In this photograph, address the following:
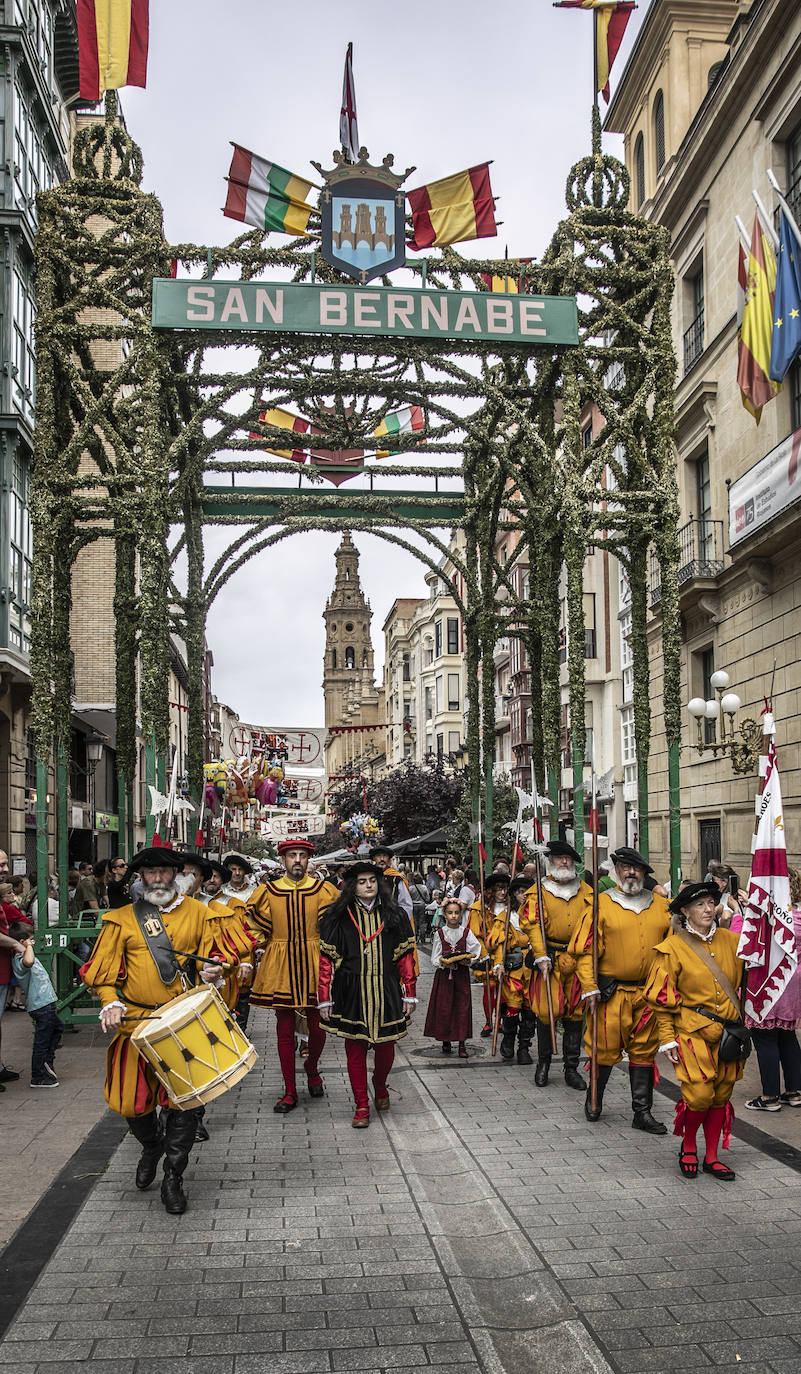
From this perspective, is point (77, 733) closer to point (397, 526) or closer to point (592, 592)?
point (397, 526)

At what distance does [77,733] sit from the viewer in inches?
1067

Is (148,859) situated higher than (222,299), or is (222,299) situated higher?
(222,299)

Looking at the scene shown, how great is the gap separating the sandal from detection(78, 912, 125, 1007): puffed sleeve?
138 inches

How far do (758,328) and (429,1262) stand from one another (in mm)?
15317

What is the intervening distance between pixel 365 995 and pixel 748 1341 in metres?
4.33

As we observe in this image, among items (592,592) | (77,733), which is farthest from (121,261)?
(592,592)

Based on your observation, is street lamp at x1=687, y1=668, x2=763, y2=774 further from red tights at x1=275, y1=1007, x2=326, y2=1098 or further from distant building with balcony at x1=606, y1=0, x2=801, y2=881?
red tights at x1=275, y1=1007, x2=326, y2=1098

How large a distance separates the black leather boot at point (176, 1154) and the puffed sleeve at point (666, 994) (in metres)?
2.72

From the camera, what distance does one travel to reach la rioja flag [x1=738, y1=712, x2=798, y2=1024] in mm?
8555

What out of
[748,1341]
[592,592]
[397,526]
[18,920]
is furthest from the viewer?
[592,592]

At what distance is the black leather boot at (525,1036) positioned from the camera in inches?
426

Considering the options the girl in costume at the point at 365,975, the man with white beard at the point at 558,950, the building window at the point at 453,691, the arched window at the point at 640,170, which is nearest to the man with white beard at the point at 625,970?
the man with white beard at the point at 558,950

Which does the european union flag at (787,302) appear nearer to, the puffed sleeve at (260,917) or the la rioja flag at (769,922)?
the la rioja flag at (769,922)

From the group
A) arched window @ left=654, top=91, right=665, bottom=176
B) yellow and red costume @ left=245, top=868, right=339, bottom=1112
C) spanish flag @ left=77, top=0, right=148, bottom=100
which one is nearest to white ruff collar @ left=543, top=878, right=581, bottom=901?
yellow and red costume @ left=245, top=868, right=339, bottom=1112
